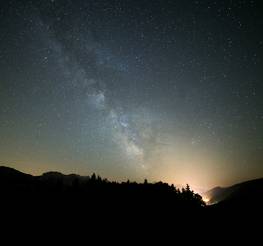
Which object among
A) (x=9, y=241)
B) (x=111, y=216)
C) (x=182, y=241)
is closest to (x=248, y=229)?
(x=182, y=241)

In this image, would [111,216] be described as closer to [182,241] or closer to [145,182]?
[182,241]

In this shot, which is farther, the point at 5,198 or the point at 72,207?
the point at 5,198

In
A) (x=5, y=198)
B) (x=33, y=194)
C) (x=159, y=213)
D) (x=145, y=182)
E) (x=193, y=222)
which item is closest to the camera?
(x=193, y=222)

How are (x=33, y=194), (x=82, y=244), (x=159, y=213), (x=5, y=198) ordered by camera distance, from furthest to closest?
(x=33, y=194) < (x=5, y=198) < (x=159, y=213) < (x=82, y=244)

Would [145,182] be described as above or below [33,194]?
above

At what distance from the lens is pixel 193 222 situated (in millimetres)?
55625

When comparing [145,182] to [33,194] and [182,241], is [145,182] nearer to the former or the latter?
[33,194]

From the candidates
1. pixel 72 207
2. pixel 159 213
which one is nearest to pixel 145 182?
pixel 159 213

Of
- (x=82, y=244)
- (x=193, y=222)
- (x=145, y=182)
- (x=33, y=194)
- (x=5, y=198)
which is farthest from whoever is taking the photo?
(x=145, y=182)

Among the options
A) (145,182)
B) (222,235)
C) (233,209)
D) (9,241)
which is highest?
(145,182)

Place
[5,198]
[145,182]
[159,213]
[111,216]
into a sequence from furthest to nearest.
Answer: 1. [145,182]
2. [5,198]
3. [159,213]
4. [111,216]

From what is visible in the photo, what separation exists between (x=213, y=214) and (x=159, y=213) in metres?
14.8

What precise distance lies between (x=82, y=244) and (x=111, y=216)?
16420 millimetres

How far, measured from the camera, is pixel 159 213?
64.1 meters
